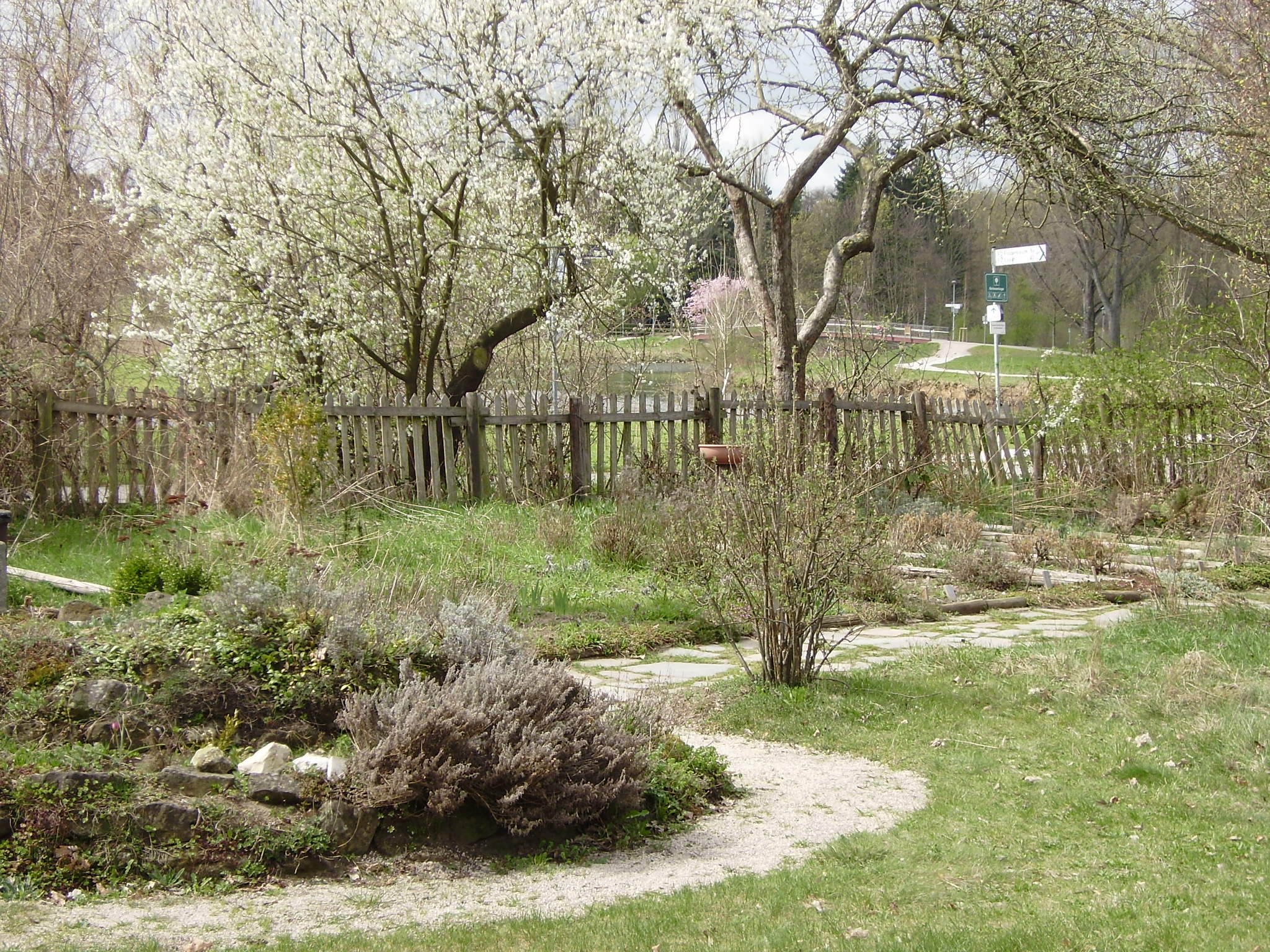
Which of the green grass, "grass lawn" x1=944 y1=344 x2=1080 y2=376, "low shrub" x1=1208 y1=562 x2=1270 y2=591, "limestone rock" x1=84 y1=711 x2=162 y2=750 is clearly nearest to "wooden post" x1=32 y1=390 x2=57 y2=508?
the green grass

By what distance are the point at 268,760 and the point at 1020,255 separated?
1239 centimetres

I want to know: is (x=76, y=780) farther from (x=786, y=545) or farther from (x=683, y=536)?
(x=683, y=536)

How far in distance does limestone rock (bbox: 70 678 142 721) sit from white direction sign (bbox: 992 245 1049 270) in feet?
36.6

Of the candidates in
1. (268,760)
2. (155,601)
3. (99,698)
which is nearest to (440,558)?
(155,601)

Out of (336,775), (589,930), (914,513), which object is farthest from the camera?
(914,513)

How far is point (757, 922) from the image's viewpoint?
3.17 meters

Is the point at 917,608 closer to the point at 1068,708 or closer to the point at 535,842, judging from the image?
the point at 1068,708

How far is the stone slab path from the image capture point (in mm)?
6199

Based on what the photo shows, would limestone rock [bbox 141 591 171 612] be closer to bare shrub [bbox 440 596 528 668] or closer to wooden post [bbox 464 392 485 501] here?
bare shrub [bbox 440 596 528 668]

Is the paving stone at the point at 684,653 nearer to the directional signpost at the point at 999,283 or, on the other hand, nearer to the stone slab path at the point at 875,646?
the stone slab path at the point at 875,646

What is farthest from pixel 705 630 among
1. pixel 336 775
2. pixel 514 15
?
pixel 514 15

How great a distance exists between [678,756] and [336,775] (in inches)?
55.5

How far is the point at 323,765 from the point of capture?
12.9 ft

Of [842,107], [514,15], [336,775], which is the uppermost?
[514,15]
